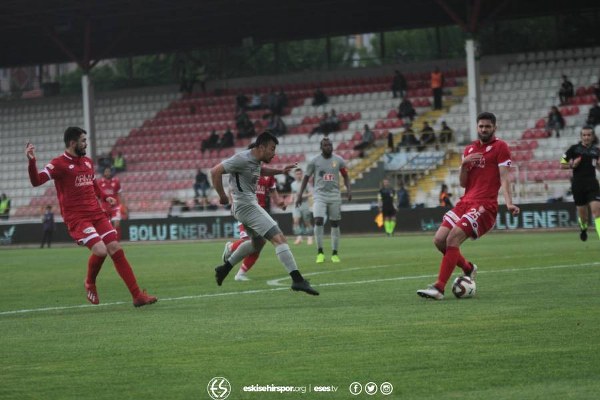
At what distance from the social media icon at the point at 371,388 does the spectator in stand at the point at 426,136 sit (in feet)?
127

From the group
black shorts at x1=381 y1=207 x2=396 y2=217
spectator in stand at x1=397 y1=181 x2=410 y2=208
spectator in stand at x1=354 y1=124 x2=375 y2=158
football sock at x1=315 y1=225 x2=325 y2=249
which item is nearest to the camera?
football sock at x1=315 y1=225 x2=325 y2=249

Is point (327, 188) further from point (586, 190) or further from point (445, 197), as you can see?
point (445, 197)

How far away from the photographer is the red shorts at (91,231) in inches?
589

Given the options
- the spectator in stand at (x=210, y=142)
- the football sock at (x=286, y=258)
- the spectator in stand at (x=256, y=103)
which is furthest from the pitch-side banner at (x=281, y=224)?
the football sock at (x=286, y=258)

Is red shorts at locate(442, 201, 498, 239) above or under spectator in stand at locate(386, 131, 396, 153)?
under

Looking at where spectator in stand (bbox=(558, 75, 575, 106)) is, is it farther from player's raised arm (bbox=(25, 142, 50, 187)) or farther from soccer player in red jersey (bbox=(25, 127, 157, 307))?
player's raised arm (bbox=(25, 142, 50, 187))

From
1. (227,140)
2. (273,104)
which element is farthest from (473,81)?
(227,140)

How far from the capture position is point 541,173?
138ft

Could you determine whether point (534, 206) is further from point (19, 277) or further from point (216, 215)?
point (19, 277)

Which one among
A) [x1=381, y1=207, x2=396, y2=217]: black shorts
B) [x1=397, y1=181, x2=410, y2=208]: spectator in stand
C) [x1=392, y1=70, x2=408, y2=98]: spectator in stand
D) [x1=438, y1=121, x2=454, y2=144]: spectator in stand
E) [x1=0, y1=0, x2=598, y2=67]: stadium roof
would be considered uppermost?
[x1=0, y1=0, x2=598, y2=67]: stadium roof

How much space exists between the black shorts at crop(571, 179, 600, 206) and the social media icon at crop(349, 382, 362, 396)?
15.3 m

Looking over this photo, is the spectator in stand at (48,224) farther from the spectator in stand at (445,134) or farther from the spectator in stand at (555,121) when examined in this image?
the spectator in stand at (555,121)

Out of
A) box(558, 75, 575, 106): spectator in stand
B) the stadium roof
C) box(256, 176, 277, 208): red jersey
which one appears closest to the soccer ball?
box(256, 176, 277, 208): red jersey

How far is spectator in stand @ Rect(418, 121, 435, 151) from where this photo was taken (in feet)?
151
